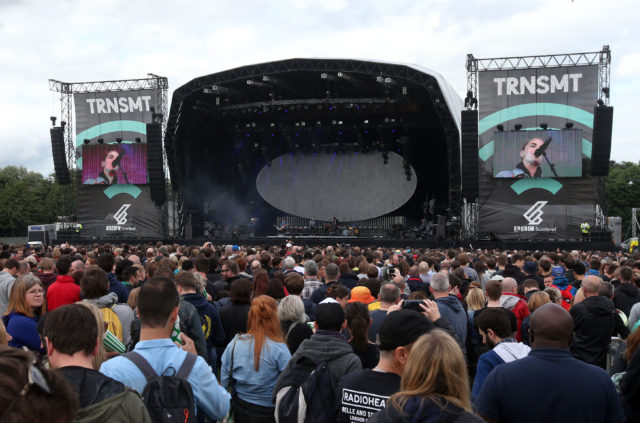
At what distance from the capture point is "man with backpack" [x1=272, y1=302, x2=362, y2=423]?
302 cm

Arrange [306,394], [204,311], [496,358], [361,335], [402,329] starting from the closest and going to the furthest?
[402,329]
[306,394]
[496,358]
[361,335]
[204,311]

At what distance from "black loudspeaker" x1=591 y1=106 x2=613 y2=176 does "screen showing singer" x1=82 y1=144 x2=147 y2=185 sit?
18719 millimetres

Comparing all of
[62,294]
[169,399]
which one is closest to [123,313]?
[62,294]

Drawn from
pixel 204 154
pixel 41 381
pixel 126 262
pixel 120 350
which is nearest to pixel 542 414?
pixel 41 381

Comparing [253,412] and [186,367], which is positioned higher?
[186,367]

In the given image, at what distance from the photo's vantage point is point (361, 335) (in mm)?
3828

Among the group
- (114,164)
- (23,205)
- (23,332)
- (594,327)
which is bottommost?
Answer: (594,327)

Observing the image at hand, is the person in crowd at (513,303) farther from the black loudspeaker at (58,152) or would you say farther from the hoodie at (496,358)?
the black loudspeaker at (58,152)

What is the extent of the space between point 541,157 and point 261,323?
21.1 m

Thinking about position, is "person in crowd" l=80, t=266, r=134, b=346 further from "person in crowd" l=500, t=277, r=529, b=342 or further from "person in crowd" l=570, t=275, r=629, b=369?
"person in crowd" l=570, t=275, r=629, b=369

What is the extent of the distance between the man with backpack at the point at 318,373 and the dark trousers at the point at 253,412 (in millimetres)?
663

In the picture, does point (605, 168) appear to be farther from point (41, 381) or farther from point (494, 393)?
point (41, 381)

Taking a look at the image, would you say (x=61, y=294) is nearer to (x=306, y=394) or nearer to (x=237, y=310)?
(x=237, y=310)

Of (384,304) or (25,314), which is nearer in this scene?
(25,314)
